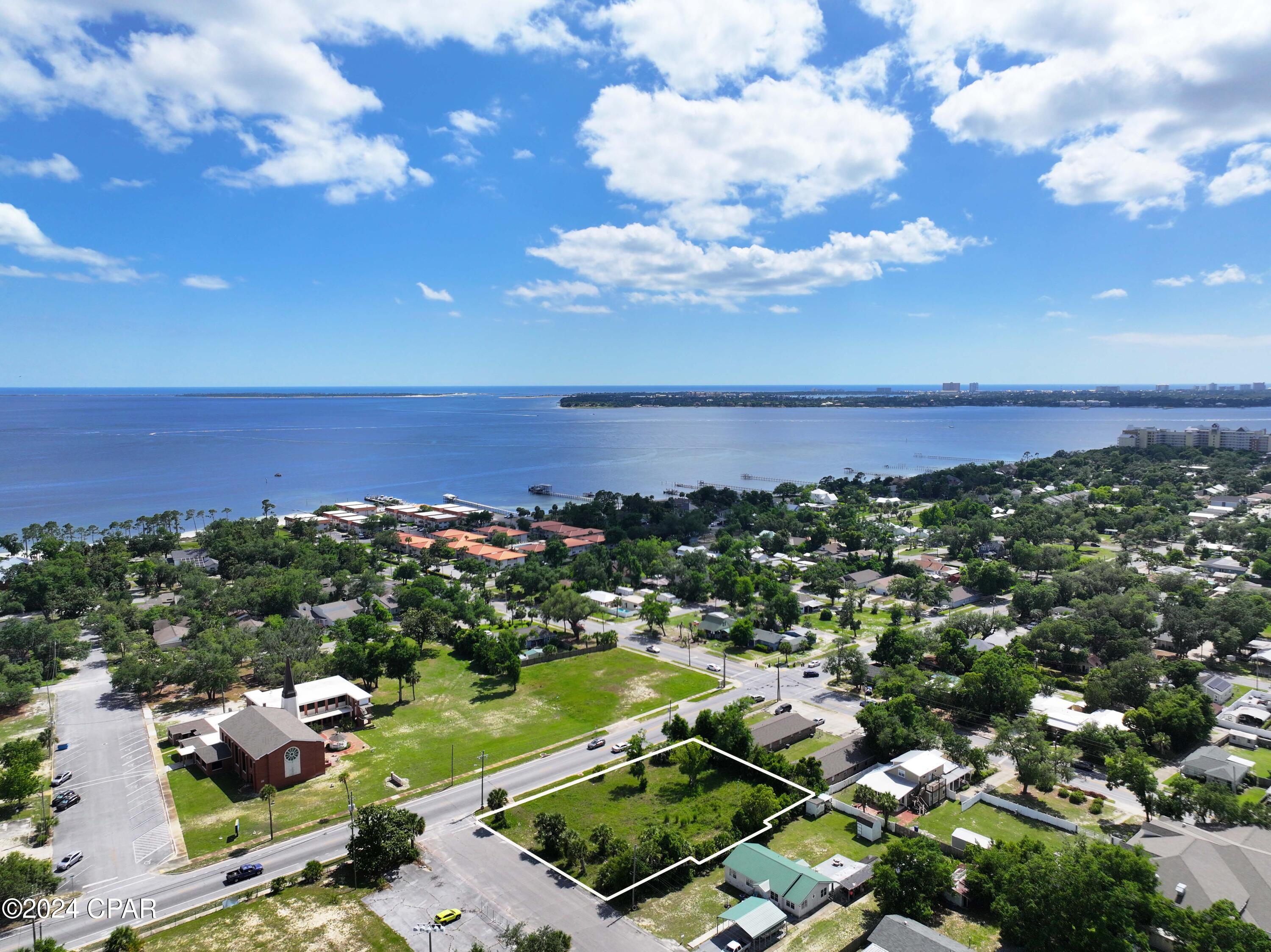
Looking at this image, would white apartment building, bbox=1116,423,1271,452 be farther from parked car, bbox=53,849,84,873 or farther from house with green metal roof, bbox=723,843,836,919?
parked car, bbox=53,849,84,873

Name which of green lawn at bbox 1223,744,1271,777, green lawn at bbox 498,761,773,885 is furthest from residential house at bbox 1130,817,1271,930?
green lawn at bbox 498,761,773,885

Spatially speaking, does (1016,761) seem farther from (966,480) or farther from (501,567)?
(966,480)

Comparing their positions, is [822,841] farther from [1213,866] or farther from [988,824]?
[1213,866]

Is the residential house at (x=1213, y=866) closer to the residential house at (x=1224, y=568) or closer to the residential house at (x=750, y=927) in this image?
the residential house at (x=750, y=927)

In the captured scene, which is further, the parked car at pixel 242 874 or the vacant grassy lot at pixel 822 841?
the vacant grassy lot at pixel 822 841

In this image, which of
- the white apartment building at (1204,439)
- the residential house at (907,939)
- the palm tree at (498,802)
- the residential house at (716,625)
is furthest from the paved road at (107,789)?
the white apartment building at (1204,439)

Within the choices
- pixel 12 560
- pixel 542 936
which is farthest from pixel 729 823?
pixel 12 560

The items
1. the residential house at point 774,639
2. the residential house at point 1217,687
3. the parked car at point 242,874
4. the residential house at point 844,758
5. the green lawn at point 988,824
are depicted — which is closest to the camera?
the parked car at point 242,874
